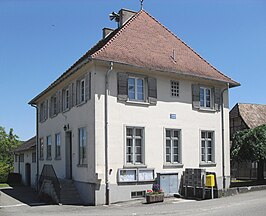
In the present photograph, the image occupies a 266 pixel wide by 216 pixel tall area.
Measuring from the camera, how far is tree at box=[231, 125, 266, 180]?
27047 millimetres

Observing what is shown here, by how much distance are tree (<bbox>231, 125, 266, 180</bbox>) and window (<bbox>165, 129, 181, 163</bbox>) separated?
28.8 feet

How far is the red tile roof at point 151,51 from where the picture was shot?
63.4 ft

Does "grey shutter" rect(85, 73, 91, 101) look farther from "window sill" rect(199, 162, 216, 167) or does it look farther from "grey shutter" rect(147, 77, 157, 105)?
"window sill" rect(199, 162, 216, 167)

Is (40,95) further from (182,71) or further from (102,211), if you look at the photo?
(102,211)

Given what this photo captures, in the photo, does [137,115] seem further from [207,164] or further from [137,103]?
[207,164]

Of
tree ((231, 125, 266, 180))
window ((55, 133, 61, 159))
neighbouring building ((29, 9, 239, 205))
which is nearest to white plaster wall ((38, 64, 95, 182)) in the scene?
neighbouring building ((29, 9, 239, 205))

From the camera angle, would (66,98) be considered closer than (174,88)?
No

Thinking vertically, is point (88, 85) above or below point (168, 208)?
above

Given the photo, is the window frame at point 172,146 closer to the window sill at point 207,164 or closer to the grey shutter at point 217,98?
the window sill at point 207,164

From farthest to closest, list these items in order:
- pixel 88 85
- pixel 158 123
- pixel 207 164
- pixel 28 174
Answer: pixel 28 174
pixel 207 164
pixel 158 123
pixel 88 85

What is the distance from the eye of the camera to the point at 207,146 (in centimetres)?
2208

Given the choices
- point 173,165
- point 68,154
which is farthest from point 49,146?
point 173,165

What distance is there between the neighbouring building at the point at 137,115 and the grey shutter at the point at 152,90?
51 millimetres

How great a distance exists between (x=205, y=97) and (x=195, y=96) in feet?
3.22
